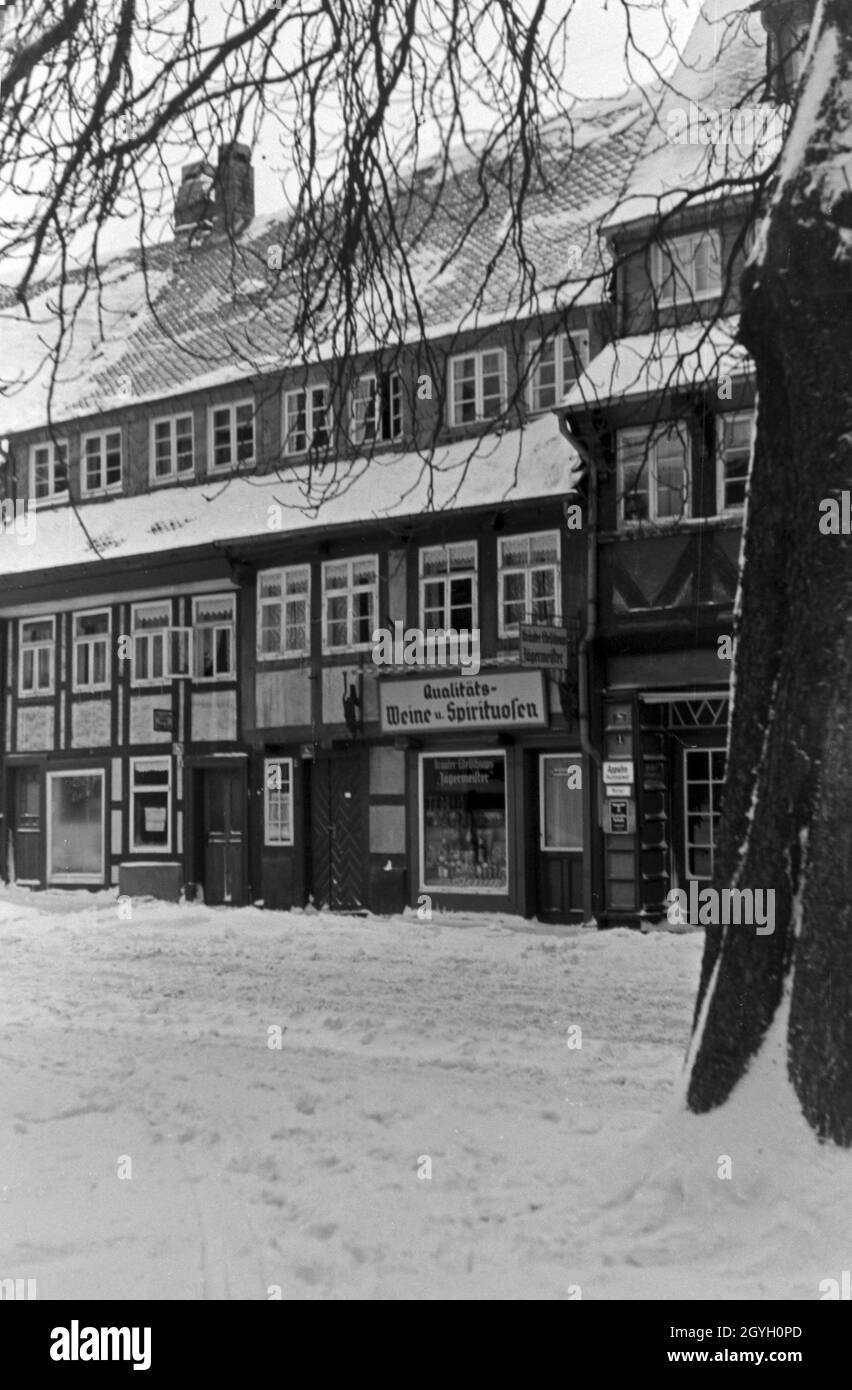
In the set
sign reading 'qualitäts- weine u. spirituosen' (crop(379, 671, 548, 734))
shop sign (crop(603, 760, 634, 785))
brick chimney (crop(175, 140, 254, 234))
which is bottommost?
shop sign (crop(603, 760, 634, 785))

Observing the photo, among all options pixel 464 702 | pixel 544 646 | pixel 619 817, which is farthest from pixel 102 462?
pixel 619 817

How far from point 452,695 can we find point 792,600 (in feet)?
40.4

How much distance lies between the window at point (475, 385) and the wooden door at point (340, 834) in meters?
4.45

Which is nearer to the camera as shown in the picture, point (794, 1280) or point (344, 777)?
point (794, 1280)

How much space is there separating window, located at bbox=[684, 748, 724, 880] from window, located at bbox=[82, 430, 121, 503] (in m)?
9.59

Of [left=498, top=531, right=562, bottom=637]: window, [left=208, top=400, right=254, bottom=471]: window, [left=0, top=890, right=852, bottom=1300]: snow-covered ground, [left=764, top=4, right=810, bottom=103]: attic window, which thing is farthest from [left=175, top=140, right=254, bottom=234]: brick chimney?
[left=208, top=400, right=254, bottom=471]: window

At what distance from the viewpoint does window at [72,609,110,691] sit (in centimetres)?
1902

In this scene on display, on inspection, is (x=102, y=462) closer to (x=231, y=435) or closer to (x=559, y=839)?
(x=231, y=435)

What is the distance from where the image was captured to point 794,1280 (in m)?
4.68

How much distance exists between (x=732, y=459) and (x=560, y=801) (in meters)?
4.44

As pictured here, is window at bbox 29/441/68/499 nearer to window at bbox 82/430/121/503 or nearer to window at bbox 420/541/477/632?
window at bbox 82/430/121/503

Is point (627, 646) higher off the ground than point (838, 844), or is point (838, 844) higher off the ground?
point (627, 646)
